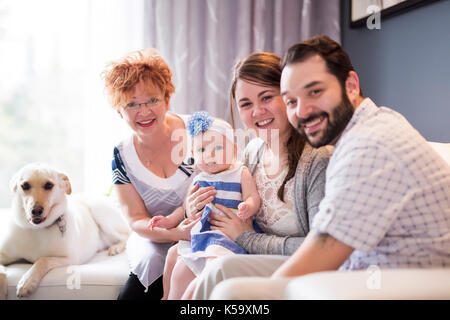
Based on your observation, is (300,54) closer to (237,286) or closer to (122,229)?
(237,286)

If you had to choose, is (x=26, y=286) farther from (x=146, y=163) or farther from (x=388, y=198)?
(x=388, y=198)

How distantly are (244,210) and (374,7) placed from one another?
172 cm

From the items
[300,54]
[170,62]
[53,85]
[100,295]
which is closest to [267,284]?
[300,54]

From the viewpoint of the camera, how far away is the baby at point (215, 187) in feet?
4.91

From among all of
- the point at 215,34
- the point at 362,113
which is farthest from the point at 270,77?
the point at 215,34

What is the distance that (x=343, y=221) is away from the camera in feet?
3.17

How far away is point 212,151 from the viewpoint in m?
1.66

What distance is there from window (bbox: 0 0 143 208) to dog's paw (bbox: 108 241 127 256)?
77 cm

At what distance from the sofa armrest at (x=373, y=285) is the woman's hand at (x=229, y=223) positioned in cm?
56

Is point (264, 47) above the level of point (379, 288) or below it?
above

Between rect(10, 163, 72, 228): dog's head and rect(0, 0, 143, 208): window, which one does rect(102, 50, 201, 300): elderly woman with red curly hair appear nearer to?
rect(10, 163, 72, 228): dog's head

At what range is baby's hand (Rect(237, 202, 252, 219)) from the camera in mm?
1500

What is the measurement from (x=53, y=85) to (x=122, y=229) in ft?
4.84

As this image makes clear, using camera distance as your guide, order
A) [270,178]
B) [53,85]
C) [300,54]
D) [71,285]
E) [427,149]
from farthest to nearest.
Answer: [53,85] < [71,285] < [270,178] < [300,54] < [427,149]
